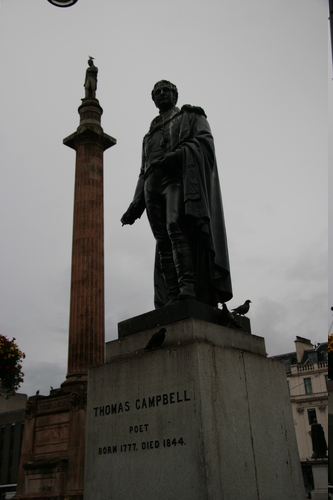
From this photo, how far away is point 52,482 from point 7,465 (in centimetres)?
4541

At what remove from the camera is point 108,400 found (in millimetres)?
5625

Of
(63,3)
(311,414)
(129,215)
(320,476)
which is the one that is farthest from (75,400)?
(311,414)

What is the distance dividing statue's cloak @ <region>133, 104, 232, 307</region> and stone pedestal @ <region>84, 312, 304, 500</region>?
0.65 m

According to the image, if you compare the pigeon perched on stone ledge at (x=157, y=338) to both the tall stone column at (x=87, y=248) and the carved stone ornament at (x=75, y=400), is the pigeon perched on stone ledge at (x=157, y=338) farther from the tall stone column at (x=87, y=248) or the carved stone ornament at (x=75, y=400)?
the tall stone column at (x=87, y=248)

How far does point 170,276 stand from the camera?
20.5 ft

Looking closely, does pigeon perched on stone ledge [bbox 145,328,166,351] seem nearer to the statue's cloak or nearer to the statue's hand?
the statue's cloak

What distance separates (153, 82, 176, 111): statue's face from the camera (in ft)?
22.8

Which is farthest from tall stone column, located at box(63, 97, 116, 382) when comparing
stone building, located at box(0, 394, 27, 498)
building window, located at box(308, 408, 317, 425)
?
stone building, located at box(0, 394, 27, 498)

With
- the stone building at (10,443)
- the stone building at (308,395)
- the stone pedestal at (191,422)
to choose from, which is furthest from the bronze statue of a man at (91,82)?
the stone building at (10,443)

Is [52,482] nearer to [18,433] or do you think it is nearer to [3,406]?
[18,433]

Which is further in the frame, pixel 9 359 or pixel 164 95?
pixel 9 359

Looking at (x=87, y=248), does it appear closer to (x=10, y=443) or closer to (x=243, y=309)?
(x=243, y=309)

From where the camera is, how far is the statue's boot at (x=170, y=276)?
6.12m

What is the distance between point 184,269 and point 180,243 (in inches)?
12.5
